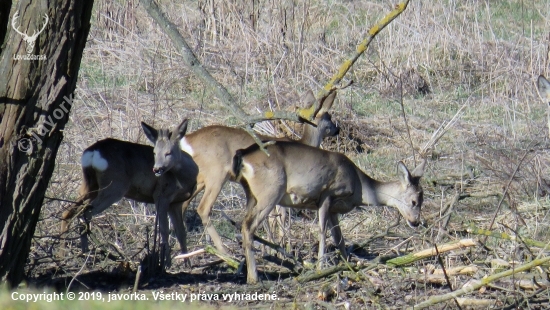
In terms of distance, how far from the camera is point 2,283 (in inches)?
206

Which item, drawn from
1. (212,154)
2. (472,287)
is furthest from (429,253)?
(212,154)

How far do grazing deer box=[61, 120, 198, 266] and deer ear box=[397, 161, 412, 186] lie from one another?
189 centimetres

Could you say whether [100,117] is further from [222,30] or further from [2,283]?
[2,283]

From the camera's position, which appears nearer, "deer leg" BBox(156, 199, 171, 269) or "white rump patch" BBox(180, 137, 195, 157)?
"deer leg" BBox(156, 199, 171, 269)

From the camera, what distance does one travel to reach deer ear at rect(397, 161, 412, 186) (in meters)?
8.63

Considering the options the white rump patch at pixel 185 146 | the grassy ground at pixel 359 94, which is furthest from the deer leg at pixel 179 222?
the white rump patch at pixel 185 146

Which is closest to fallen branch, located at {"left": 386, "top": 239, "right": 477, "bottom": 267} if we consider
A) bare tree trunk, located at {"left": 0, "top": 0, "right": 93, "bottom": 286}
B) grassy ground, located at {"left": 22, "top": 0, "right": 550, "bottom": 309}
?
grassy ground, located at {"left": 22, "top": 0, "right": 550, "bottom": 309}

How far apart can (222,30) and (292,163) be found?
5720 mm

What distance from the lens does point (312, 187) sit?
8109 mm

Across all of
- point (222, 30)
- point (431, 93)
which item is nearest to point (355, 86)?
point (431, 93)

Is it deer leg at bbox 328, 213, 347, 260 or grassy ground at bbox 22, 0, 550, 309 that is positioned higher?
grassy ground at bbox 22, 0, 550, 309

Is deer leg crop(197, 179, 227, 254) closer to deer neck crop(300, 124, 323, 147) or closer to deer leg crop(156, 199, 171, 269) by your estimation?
deer leg crop(156, 199, 171, 269)

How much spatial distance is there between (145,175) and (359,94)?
461 cm

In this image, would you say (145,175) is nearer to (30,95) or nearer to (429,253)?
(429,253)
